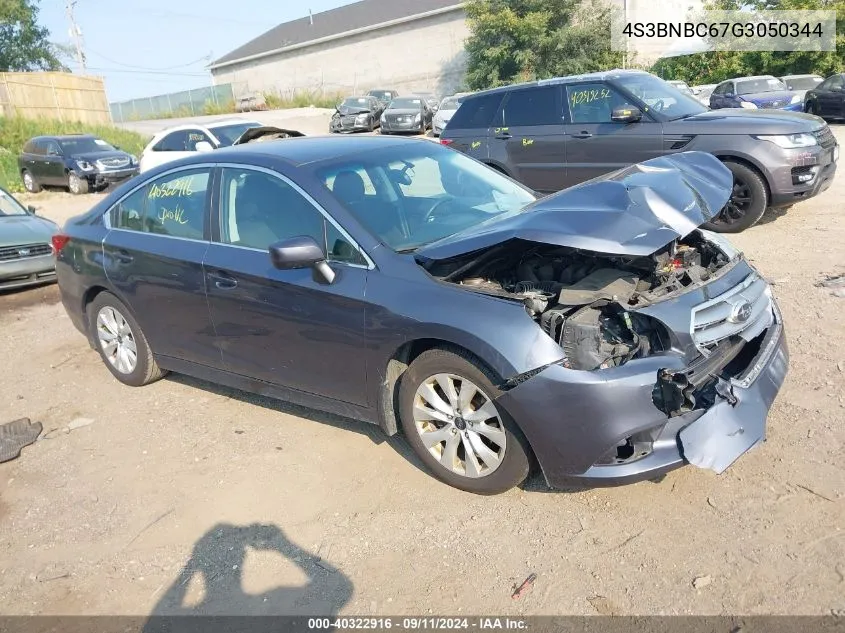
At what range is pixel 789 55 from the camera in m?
26.9

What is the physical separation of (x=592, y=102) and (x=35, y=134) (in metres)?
24.1

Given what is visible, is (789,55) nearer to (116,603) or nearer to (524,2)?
(524,2)

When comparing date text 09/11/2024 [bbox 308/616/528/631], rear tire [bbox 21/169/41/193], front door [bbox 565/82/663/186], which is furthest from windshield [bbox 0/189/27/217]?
rear tire [bbox 21/169/41/193]

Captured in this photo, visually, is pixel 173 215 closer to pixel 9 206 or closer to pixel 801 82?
pixel 9 206

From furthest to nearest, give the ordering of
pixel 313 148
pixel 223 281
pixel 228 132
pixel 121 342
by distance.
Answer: pixel 228 132 → pixel 121 342 → pixel 313 148 → pixel 223 281

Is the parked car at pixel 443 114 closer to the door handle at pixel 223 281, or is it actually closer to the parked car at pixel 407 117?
the parked car at pixel 407 117

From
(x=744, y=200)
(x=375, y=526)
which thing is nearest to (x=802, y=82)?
(x=744, y=200)

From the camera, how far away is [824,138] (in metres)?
8.16

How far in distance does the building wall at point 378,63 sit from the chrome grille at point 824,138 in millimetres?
33666

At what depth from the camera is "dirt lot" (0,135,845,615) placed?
293 centimetres

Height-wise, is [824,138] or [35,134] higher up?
[35,134]

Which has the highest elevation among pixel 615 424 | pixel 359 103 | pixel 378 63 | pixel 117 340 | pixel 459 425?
pixel 378 63

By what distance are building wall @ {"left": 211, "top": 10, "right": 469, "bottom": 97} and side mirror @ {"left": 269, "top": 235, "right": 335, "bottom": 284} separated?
3868cm

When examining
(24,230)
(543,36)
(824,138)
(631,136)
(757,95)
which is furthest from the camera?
(543,36)
